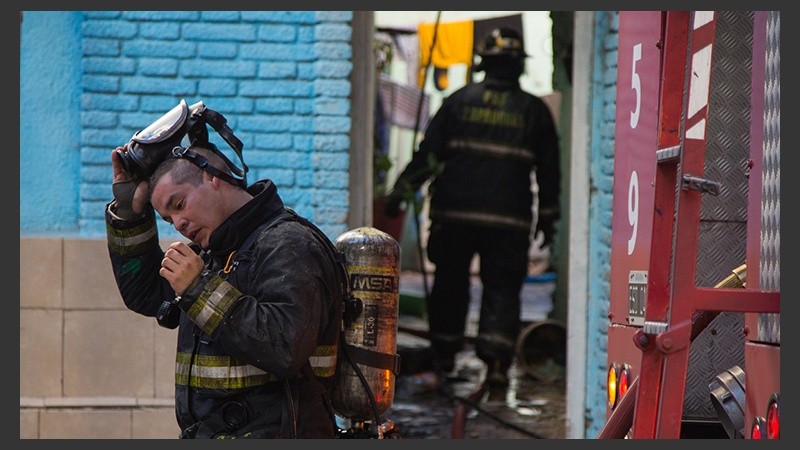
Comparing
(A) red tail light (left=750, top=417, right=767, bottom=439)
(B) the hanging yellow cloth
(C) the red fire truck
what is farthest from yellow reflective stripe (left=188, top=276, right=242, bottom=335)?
(B) the hanging yellow cloth

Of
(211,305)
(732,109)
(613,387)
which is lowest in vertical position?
(613,387)

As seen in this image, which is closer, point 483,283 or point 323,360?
point 323,360

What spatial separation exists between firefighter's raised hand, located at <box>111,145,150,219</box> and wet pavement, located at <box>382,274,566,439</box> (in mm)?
3714

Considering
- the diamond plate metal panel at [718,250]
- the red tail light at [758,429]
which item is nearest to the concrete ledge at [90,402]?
the diamond plate metal panel at [718,250]

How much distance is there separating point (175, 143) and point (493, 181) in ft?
16.0

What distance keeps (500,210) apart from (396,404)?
153 cm

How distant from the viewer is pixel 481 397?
27.3 feet

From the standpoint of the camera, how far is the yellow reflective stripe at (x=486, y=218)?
27.8ft

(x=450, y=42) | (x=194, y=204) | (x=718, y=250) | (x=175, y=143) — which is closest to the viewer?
(x=194, y=204)

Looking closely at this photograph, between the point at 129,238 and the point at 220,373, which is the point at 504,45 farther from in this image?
the point at 220,373

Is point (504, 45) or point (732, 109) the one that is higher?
Result: point (504, 45)

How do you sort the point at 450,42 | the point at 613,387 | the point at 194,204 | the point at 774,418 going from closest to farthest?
the point at 774,418 → the point at 194,204 → the point at 613,387 → the point at 450,42

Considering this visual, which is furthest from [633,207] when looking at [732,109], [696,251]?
[696,251]

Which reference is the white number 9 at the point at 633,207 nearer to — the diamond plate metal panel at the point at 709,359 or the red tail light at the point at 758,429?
the diamond plate metal panel at the point at 709,359
